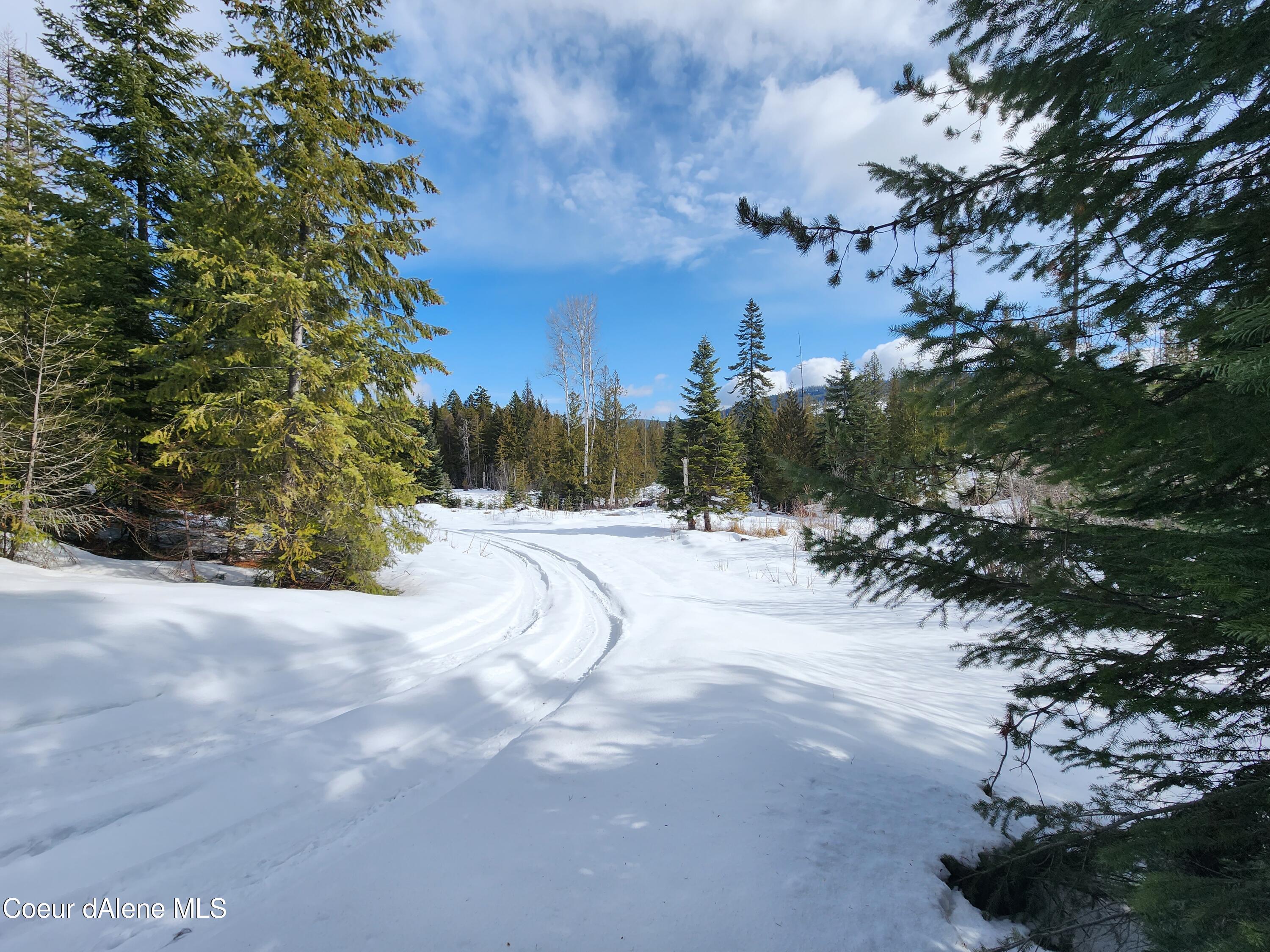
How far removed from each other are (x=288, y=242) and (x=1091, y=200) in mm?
8973

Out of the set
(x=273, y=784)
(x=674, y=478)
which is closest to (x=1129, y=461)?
(x=273, y=784)

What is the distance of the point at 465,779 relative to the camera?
9.56ft

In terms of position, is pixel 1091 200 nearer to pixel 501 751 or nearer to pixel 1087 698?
pixel 1087 698

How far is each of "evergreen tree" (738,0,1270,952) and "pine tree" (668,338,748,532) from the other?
1373 cm

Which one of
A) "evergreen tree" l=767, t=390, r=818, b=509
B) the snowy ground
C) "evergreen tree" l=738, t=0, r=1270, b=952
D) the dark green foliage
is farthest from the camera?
the dark green foliage

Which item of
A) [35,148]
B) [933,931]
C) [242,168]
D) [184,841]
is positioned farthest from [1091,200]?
[35,148]

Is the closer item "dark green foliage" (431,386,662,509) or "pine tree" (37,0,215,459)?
"pine tree" (37,0,215,459)

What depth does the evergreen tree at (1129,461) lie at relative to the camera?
143cm

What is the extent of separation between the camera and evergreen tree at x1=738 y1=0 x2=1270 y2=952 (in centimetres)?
143

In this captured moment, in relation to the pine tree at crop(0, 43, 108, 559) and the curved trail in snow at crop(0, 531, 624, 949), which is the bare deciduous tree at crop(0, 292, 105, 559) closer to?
the pine tree at crop(0, 43, 108, 559)

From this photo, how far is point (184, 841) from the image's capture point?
2371 millimetres

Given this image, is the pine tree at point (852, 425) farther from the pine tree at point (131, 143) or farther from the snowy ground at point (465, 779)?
the pine tree at point (131, 143)

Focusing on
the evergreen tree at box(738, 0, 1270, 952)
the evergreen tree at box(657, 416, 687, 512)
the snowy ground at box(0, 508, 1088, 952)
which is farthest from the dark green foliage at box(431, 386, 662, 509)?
the evergreen tree at box(738, 0, 1270, 952)

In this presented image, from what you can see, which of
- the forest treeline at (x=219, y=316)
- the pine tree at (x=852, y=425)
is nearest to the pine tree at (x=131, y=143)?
the forest treeline at (x=219, y=316)
